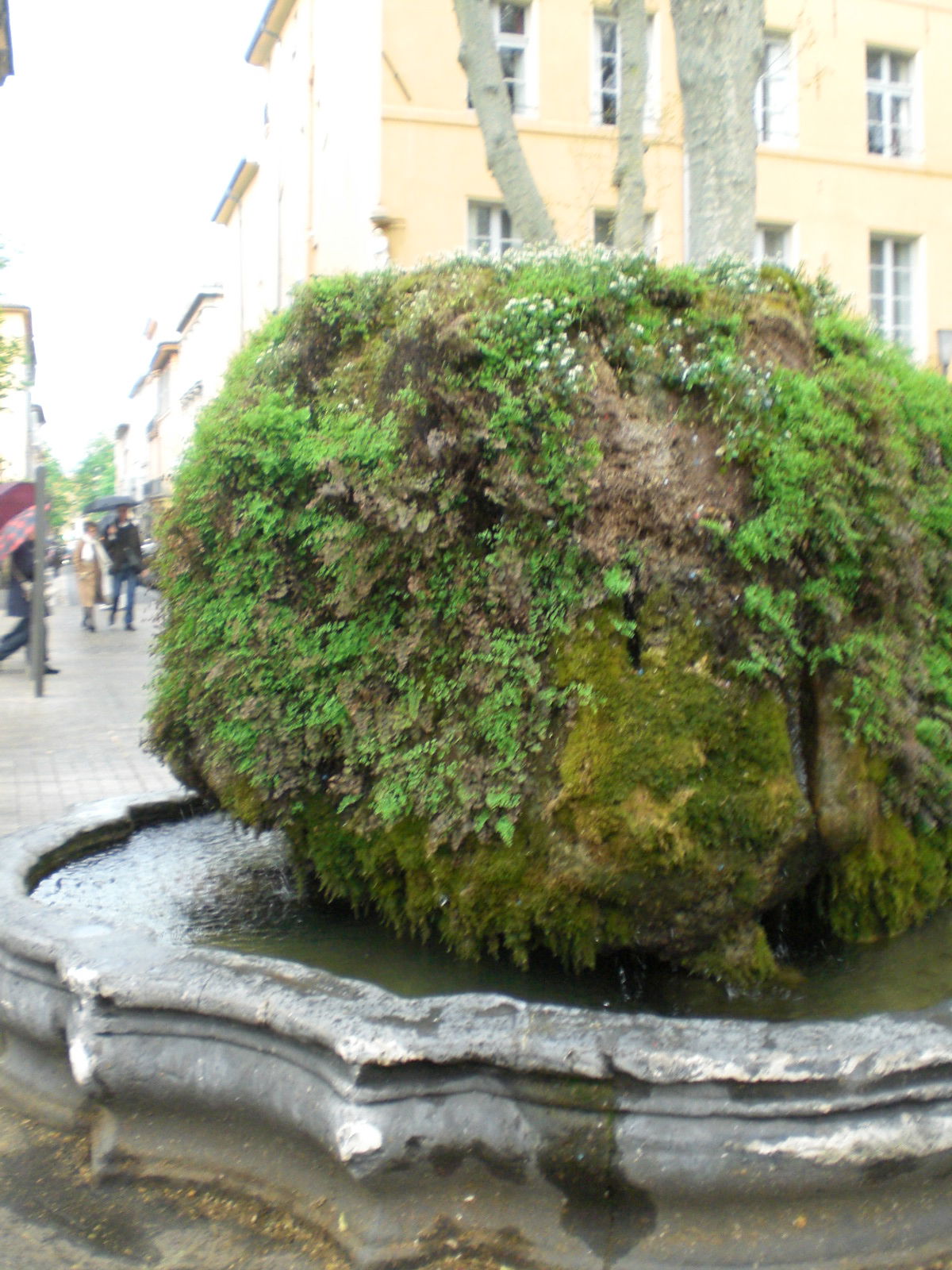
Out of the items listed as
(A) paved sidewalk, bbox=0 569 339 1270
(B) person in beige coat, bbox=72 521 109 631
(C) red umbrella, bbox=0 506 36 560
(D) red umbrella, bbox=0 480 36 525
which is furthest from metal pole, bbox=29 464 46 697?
(B) person in beige coat, bbox=72 521 109 631

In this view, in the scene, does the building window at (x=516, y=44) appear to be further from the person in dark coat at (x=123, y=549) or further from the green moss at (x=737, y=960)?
the green moss at (x=737, y=960)

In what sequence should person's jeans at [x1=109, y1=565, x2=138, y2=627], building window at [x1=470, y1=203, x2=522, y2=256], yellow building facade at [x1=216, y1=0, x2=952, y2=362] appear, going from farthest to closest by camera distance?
1. building window at [x1=470, y1=203, x2=522, y2=256]
2. yellow building facade at [x1=216, y1=0, x2=952, y2=362]
3. person's jeans at [x1=109, y1=565, x2=138, y2=627]

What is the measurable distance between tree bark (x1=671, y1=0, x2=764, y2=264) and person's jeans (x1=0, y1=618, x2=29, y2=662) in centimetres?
943

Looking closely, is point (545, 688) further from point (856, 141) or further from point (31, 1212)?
point (856, 141)

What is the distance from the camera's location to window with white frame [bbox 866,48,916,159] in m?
22.1

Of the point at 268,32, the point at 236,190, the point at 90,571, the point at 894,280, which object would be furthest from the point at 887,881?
the point at 236,190

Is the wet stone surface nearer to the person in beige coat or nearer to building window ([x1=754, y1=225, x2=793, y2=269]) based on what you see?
the person in beige coat

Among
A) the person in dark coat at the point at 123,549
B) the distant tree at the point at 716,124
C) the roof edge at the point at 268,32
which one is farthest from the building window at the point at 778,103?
the distant tree at the point at 716,124

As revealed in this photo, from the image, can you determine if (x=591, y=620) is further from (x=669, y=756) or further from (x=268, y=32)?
(x=268, y=32)

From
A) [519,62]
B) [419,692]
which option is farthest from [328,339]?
[519,62]

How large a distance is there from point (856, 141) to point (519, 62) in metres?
6.39

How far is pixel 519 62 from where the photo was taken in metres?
20.1

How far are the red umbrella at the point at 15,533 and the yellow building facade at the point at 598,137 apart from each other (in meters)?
7.89

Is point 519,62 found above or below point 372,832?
above
